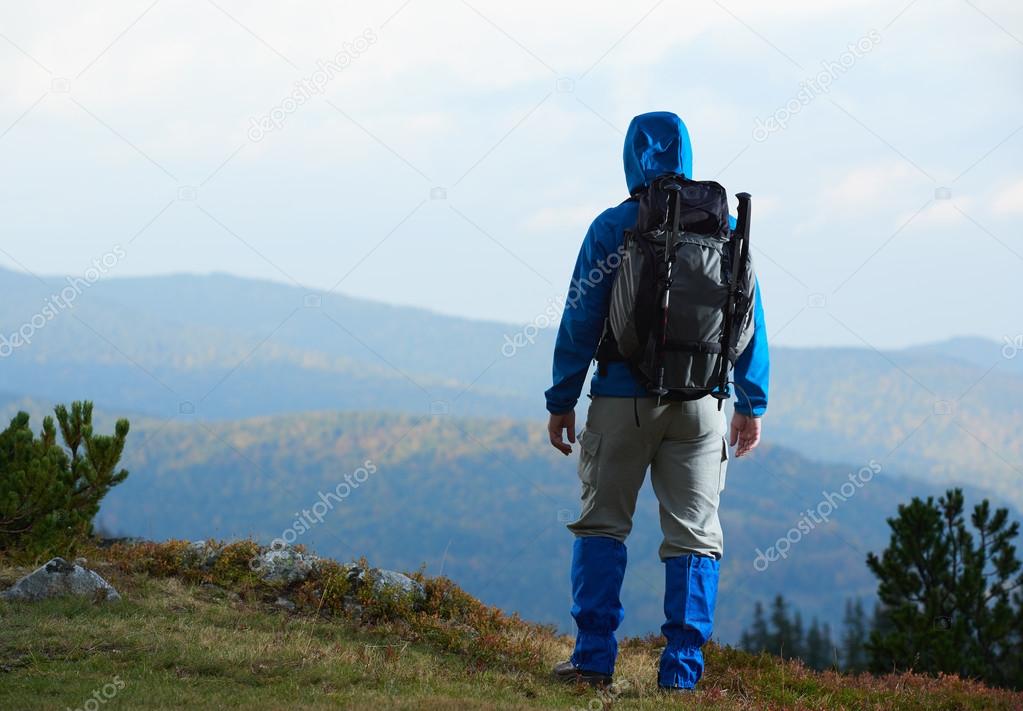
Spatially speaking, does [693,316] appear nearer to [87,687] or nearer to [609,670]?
[609,670]

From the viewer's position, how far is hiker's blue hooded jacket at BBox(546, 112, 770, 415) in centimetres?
602

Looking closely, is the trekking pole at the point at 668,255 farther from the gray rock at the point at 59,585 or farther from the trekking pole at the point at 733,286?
the gray rock at the point at 59,585

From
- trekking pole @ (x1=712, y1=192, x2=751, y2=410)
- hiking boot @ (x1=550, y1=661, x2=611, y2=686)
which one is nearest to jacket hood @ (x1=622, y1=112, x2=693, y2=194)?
trekking pole @ (x1=712, y1=192, x2=751, y2=410)

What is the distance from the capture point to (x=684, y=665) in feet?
20.4

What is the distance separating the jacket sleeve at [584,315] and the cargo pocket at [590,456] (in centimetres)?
22

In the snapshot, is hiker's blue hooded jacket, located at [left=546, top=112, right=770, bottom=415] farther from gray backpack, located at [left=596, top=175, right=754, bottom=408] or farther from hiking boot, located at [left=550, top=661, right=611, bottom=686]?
hiking boot, located at [left=550, top=661, right=611, bottom=686]

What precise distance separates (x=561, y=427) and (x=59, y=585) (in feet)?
14.7

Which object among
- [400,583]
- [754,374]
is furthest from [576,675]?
[400,583]

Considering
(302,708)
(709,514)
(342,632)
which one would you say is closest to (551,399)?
(709,514)

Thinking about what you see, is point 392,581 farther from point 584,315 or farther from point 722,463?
point 584,315

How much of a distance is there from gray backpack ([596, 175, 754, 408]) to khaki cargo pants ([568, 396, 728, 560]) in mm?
180

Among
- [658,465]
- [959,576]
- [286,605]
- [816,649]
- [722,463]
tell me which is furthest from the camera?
[816,649]

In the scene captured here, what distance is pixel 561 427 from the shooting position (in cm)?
624

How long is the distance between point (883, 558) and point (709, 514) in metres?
9.96
